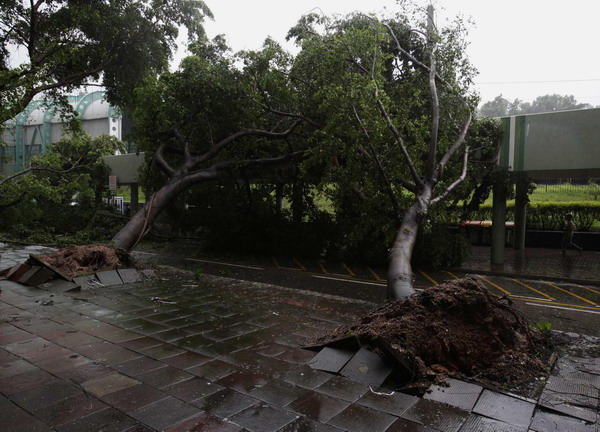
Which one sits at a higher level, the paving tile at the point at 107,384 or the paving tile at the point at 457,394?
the paving tile at the point at 457,394

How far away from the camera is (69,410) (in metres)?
2.97

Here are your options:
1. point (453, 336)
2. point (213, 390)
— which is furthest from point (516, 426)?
point (213, 390)

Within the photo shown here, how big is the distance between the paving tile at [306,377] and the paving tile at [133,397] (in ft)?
3.53

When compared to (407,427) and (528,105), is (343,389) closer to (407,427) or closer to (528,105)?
(407,427)

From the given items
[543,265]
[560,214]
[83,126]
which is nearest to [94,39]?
[543,265]

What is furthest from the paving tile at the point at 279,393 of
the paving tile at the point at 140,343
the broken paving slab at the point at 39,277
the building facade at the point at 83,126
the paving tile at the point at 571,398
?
the building facade at the point at 83,126

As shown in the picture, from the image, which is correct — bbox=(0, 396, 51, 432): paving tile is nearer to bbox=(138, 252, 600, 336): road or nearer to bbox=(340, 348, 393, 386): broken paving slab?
bbox=(340, 348, 393, 386): broken paving slab

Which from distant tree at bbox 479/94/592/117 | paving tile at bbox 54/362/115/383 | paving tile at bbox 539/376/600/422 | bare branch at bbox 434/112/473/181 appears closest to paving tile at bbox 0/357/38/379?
paving tile at bbox 54/362/115/383

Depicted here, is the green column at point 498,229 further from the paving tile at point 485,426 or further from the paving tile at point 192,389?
the paving tile at point 192,389

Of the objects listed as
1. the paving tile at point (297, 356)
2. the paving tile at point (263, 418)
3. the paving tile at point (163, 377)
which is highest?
the paving tile at point (263, 418)

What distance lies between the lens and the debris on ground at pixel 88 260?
8172 mm

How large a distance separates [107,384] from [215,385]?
0.90m

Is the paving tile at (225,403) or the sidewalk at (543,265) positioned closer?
the paving tile at (225,403)

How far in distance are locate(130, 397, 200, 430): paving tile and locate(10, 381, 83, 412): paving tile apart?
68cm
